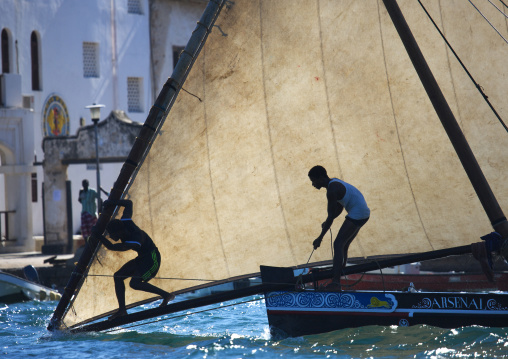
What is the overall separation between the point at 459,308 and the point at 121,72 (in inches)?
962

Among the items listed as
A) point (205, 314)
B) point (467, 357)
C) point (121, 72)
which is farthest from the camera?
point (121, 72)

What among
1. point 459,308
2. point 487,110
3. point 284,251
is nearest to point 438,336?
point 459,308

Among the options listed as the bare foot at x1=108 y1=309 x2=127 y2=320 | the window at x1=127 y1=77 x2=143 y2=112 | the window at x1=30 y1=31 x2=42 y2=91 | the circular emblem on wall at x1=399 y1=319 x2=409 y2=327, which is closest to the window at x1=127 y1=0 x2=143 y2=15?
the window at x1=127 y1=77 x2=143 y2=112

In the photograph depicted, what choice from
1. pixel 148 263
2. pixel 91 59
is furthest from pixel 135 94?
pixel 148 263

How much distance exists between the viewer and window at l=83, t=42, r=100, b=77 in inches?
1212

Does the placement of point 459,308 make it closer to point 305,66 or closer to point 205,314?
point 305,66

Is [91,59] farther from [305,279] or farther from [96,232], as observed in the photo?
[305,279]

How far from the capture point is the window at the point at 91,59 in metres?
30.8

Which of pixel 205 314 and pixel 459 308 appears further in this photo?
pixel 205 314

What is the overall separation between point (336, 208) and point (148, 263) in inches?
98.1

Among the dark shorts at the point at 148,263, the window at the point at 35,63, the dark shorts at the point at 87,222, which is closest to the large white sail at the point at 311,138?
the dark shorts at the point at 148,263

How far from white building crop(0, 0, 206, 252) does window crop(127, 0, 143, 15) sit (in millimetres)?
40

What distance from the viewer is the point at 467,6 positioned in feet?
33.5

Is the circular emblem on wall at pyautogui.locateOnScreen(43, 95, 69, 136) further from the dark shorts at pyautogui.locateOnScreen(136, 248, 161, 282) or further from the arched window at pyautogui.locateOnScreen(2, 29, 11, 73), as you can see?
the dark shorts at pyautogui.locateOnScreen(136, 248, 161, 282)
